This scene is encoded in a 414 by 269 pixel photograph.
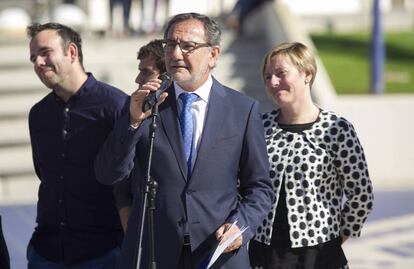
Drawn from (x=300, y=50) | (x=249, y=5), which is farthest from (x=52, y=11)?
(x=300, y=50)

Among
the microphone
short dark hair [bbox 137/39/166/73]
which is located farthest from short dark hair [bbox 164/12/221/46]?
Answer: short dark hair [bbox 137/39/166/73]

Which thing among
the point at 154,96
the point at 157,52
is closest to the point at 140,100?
A: the point at 154,96

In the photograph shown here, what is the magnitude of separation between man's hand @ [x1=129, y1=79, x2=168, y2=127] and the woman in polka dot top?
0.98m

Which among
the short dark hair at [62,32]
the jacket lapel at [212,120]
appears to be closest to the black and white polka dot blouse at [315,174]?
the jacket lapel at [212,120]

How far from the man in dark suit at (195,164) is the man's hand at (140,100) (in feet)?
0.34

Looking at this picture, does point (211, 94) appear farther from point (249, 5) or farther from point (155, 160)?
point (249, 5)

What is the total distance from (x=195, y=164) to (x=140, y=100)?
1.46 ft

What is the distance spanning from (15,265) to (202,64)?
5.51 m

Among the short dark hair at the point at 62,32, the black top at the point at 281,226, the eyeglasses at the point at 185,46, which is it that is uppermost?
the short dark hair at the point at 62,32

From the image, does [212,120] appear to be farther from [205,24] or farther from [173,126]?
[205,24]

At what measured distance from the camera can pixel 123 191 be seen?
5.41 meters

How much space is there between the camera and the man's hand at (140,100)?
4566mm

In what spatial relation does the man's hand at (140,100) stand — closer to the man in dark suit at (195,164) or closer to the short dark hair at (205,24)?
the man in dark suit at (195,164)

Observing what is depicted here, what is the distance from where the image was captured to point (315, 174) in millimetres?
5527
